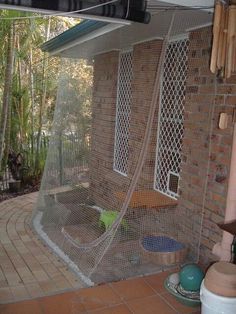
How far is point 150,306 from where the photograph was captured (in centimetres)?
262

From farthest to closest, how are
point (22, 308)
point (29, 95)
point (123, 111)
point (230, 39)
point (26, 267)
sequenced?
point (29, 95) → point (123, 111) → point (26, 267) → point (22, 308) → point (230, 39)

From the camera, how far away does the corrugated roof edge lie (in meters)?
3.18

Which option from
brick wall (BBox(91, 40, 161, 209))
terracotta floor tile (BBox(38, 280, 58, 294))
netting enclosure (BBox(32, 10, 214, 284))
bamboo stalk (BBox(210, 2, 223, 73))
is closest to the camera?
bamboo stalk (BBox(210, 2, 223, 73))

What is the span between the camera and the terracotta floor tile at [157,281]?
287 cm

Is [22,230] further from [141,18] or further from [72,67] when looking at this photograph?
[141,18]

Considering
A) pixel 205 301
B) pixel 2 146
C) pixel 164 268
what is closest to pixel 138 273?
Result: pixel 164 268

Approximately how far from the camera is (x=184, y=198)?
3.32m

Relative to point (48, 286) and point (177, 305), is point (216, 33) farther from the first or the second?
point (48, 286)

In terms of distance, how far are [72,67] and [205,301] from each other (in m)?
2.91

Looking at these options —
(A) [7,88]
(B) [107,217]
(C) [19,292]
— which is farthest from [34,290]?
(A) [7,88]

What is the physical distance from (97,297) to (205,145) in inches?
61.6

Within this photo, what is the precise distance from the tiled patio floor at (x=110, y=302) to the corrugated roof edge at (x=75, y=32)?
7.14 ft

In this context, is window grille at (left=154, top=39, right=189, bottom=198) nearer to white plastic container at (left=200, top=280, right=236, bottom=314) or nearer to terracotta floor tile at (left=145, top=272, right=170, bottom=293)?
terracotta floor tile at (left=145, top=272, right=170, bottom=293)

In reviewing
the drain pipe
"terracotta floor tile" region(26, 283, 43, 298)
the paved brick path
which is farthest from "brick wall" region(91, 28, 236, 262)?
"terracotta floor tile" region(26, 283, 43, 298)
